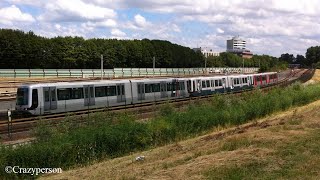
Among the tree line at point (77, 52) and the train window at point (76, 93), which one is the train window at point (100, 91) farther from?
the tree line at point (77, 52)

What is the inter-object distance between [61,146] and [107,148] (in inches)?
121

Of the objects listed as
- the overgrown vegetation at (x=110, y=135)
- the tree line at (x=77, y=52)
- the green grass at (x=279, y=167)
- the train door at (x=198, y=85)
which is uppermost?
the tree line at (x=77, y=52)

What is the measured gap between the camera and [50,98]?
1276 inches

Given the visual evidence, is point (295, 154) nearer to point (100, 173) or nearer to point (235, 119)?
point (100, 173)

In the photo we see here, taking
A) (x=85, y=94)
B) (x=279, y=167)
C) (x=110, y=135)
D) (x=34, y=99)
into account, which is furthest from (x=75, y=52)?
(x=279, y=167)

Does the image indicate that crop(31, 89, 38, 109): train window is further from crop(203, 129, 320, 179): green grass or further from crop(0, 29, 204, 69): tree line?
crop(0, 29, 204, 69): tree line

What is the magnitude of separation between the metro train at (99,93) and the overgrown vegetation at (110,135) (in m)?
8.61

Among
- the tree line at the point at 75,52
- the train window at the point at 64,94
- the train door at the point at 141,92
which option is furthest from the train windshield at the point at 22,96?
the tree line at the point at 75,52

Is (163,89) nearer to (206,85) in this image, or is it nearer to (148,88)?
(148,88)

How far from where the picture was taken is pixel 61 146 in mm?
17484

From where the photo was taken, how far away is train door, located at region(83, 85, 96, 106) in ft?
116

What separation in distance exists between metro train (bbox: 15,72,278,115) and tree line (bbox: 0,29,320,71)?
172 feet

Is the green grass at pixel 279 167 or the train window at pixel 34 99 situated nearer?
the green grass at pixel 279 167

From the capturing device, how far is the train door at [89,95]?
3541 centimetres
